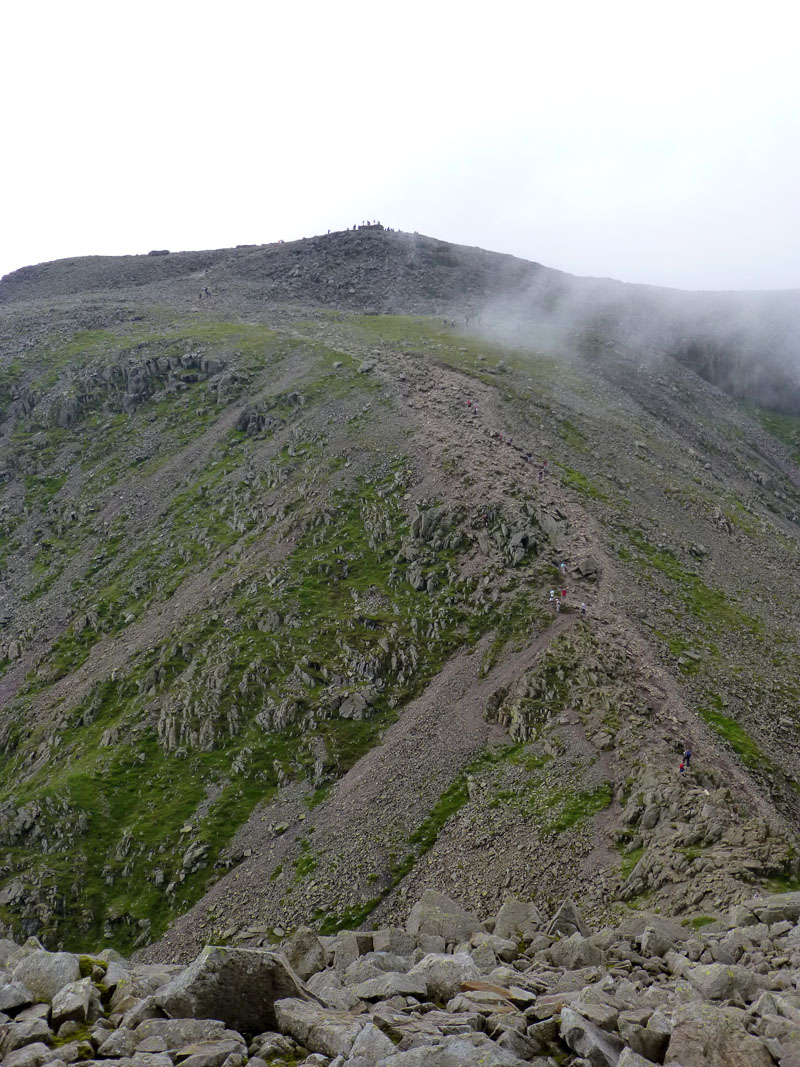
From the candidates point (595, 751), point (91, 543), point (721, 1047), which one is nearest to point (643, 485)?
point (595, 751)

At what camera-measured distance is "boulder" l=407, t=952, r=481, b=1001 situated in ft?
70.6

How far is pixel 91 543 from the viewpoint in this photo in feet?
326

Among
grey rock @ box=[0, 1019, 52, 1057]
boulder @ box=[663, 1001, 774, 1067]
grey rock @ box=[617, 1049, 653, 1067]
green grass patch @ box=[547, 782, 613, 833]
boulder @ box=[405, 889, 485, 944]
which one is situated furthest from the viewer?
green grass patch @ box=[547, 782, 613, 833]

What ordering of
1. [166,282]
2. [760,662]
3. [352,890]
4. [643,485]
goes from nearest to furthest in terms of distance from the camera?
[352,890], [760,662], [643,485], [166,282]

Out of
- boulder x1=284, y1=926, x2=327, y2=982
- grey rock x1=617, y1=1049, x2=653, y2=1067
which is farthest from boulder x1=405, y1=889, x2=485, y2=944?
grey rock x1=617, y1=1049, x2=653, y2=1067

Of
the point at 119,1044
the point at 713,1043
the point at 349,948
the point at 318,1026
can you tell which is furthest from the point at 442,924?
the point at 119,1044

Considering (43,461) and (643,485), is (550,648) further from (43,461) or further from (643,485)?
(43,461)

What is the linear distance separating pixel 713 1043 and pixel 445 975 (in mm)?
7914

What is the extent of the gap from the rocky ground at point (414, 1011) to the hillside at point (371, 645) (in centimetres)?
1505

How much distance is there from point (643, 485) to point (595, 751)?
4990 centimetres

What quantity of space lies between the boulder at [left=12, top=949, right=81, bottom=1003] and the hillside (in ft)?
87.5

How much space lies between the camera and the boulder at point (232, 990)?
18109 millimetres

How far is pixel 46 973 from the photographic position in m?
21.0

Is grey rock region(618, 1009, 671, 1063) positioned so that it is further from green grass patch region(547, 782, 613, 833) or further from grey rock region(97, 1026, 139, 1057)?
green grass patch region(547, 782, 613, 833)
